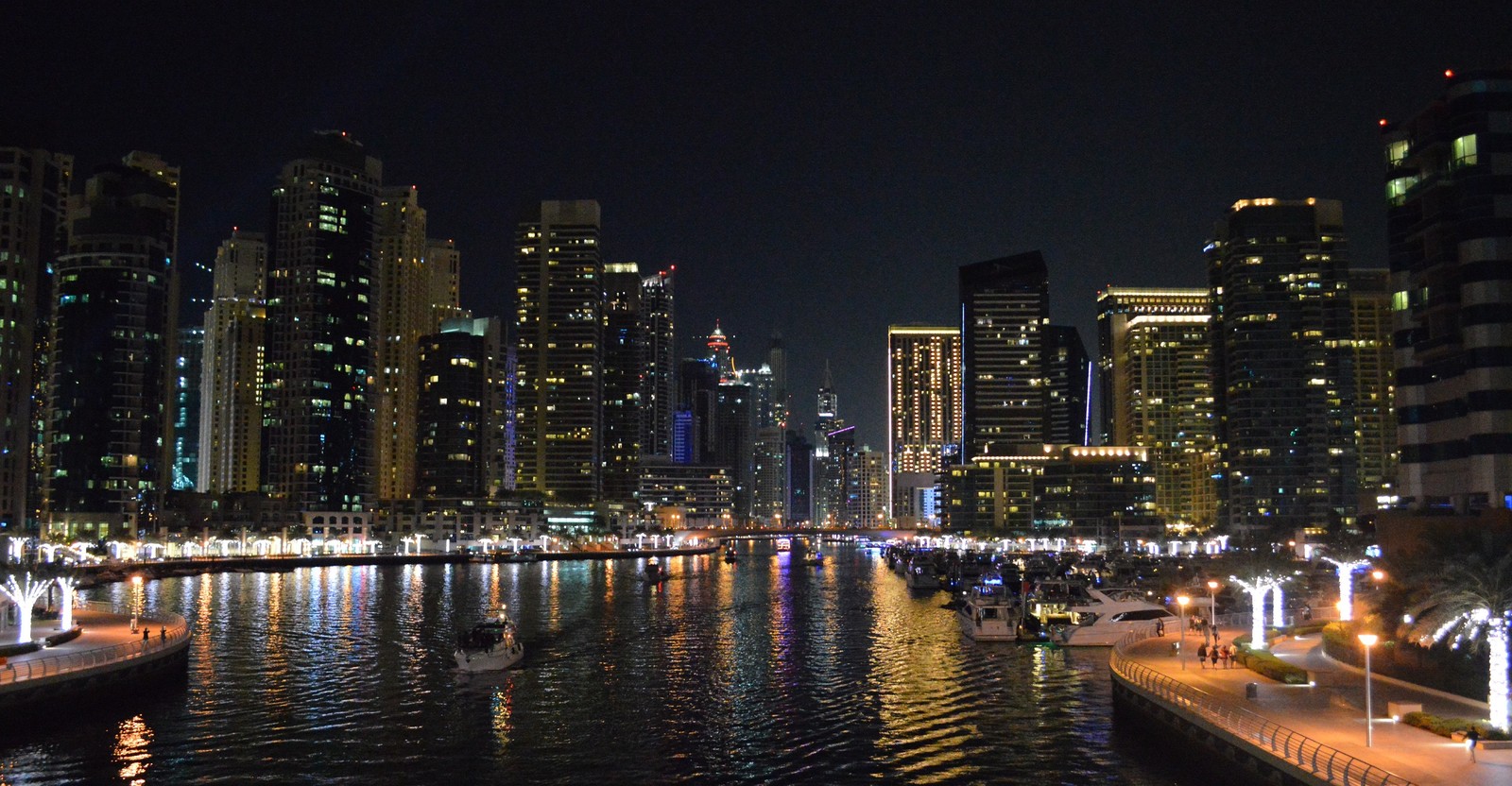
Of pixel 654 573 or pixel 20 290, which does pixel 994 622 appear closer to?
pixel 654 573

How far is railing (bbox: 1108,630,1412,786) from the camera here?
111 ft

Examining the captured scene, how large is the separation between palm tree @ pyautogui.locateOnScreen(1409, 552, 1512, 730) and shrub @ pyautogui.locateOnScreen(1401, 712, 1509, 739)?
36.6 inches

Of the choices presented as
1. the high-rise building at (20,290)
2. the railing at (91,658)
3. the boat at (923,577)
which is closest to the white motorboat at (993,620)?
the railing at (91,658)

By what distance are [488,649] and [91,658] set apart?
72.4ft

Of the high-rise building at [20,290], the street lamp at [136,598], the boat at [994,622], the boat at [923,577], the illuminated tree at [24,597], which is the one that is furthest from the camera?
the high-rise building at [20,290]

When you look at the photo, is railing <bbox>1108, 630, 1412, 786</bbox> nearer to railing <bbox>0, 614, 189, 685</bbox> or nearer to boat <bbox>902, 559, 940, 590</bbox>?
railing <bbox>0, 614, 189, 685</bbox>

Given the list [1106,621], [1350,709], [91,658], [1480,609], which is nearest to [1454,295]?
[1106,621]

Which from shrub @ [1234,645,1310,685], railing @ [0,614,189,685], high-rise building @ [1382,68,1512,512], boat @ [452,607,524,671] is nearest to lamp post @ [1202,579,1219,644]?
shrub @ [1234,645,1310,685]

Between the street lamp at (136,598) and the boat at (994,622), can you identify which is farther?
the boat at (994,622)

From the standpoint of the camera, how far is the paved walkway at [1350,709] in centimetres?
3434

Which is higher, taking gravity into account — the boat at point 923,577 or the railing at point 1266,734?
the railing at point 1266,734

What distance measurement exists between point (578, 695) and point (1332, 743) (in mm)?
39592

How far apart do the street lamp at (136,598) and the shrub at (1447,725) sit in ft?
225

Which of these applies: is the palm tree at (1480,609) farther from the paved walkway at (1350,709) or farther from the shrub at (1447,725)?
the paved walkway at (1350,709)
